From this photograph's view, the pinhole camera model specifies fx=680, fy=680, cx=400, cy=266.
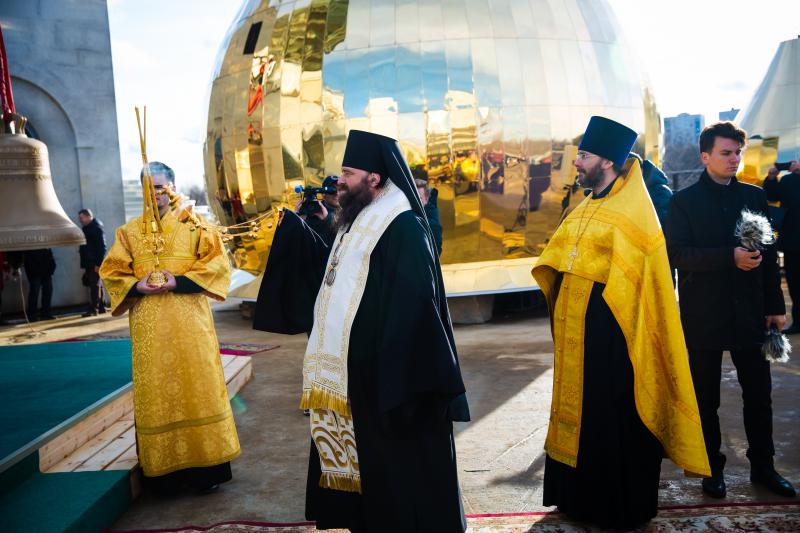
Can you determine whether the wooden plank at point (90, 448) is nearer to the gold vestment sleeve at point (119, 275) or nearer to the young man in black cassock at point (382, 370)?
the gold vestment sleeve at point (119, 275)

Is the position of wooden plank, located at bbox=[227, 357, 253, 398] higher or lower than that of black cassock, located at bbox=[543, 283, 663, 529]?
lower

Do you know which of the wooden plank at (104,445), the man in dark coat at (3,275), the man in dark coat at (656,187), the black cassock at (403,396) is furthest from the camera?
the man in dark coat at (3,275)

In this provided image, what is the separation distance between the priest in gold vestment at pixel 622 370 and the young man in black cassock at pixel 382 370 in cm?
82

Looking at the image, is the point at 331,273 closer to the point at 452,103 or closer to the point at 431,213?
the point at 431,213

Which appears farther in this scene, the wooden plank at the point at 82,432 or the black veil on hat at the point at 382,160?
the wooden plank at the point at 82,432

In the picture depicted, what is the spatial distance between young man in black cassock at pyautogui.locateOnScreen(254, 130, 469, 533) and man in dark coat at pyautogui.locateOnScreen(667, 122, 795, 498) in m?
1.60

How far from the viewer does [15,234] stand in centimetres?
333

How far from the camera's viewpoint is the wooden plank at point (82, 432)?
4.02 meters

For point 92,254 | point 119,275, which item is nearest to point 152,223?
point 119,275

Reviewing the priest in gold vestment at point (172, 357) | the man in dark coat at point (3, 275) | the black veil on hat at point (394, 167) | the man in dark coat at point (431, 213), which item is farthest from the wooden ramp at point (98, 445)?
the man in dark coat at point (3, 275)

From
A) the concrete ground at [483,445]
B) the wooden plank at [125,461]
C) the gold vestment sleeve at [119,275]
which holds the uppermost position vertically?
the gold vestment sleeve at [119,275]

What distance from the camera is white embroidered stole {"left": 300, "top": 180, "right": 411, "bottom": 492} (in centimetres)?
282

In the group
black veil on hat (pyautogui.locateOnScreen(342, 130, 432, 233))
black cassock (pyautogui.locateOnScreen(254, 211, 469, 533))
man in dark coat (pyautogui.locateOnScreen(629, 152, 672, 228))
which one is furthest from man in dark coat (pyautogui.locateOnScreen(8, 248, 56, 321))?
black cassock (pyautogui.locateOnScreen(254, 211, 469, 533))

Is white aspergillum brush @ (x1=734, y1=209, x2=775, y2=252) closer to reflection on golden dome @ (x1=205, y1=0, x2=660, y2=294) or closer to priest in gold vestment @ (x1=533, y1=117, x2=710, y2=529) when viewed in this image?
priest in gold vestment @ (x1=533, y1=117, x2=710, y2=529)
